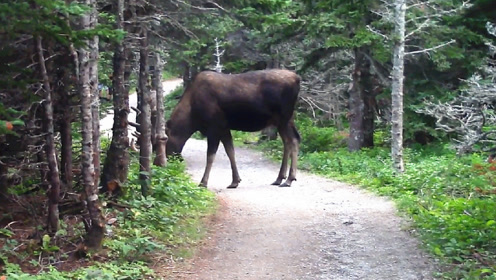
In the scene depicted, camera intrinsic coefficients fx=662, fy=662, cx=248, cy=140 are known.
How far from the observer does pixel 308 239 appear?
30.1 feet

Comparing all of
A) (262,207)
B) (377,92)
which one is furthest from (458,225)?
(377,92)

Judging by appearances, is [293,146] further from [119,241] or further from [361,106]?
[119,241]

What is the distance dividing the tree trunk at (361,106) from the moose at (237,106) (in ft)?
19.6

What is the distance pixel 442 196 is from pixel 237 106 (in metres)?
5.40

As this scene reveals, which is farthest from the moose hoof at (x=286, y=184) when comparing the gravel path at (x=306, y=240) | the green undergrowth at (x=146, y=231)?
the green undergrowth at (x=146, y=231)

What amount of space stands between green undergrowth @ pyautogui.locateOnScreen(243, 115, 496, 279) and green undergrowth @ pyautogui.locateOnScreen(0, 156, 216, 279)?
10.5 ft

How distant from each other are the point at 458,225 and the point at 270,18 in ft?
13.9

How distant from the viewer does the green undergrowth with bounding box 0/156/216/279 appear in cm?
689

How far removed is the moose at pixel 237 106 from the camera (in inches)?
575

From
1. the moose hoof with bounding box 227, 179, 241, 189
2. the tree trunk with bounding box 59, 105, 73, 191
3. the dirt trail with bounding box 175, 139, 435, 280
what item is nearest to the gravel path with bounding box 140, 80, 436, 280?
the dirt trail with bounding box 175, 139, 435, 280

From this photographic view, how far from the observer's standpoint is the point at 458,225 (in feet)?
27.4

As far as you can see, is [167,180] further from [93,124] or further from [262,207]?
[93,124]

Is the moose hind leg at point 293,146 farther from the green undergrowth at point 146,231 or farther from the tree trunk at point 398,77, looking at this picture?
the green undergrowth at point 146,231

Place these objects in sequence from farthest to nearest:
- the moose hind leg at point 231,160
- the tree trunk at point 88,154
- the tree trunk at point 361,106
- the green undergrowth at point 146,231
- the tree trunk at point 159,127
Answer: the tree trunk at point 361,106, the moose hind leg at point 231,160, the tree trunk at point 159,127, the tree trunk at point 88,154, the green undergrowth at point 146,231
